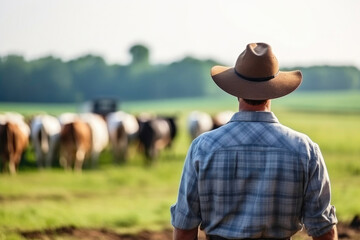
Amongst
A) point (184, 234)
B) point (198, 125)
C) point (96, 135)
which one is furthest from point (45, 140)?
point (184, 234)

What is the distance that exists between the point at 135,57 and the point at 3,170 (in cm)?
6357

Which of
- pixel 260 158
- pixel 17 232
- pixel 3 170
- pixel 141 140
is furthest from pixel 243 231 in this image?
pixel 141 140

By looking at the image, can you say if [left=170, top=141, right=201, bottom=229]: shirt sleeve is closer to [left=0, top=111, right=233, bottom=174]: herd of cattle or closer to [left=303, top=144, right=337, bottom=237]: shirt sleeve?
[left=303, top=144, right=337, bottom=237]: shirt sleeve

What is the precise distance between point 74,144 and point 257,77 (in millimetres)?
14730

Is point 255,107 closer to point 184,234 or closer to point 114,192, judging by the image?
point 184,234

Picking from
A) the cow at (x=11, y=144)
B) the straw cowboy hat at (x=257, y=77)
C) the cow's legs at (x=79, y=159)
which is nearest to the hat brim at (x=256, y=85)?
the straw cowboy hat at (x=257, y=77)

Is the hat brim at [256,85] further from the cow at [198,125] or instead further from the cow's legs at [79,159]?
the cow at [198,125]

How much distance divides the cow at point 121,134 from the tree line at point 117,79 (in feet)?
81.8

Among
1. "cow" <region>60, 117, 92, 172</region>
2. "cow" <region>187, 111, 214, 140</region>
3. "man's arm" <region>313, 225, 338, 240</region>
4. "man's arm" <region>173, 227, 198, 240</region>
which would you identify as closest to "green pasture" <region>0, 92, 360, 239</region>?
"cow" <region>60, 117, 92, 172</region>

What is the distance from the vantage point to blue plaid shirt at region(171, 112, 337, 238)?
2439 millimetres

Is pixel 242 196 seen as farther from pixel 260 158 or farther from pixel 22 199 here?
pixel 22 199

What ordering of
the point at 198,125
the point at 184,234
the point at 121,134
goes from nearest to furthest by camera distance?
the point at 184,234, the point at 121,134, the point at 198,125

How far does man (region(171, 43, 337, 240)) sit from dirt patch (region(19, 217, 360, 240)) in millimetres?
3716

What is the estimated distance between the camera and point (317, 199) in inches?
96.3
